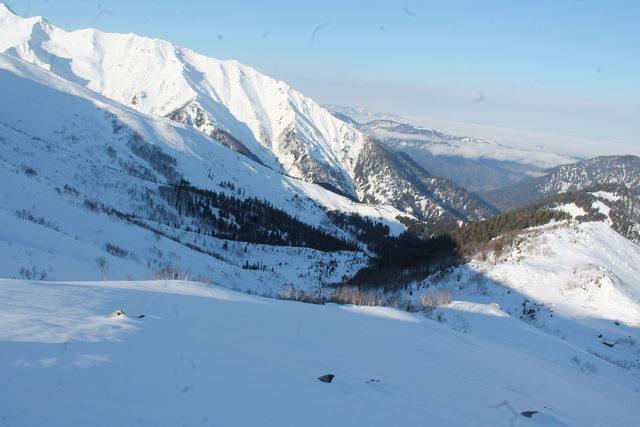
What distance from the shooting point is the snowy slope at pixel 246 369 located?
19.0 feet

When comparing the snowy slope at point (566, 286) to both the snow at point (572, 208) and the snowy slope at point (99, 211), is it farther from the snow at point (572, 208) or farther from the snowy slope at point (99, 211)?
the snow at point (572, 208)

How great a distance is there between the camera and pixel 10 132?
113 metres

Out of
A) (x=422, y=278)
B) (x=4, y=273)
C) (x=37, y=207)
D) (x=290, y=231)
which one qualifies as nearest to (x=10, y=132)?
(x=290, y=231)

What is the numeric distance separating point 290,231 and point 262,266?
6757 centimetres

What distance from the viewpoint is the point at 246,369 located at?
7.93 meters

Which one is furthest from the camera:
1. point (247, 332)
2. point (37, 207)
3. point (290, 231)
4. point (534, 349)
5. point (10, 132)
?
point (290, 231)

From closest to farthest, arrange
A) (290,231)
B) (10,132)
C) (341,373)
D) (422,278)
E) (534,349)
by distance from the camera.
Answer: (341,373) → (534,349) → (422,278) → (10,132) → (290,231)

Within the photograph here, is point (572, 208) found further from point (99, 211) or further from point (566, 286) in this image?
point (99, 211)

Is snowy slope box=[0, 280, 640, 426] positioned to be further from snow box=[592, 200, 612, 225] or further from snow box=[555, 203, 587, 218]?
snow box=[592, 200, 612, 225]

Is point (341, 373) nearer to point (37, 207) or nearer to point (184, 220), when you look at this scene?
A: point (37, 207)

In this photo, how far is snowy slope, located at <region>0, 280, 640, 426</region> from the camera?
19.0 ft

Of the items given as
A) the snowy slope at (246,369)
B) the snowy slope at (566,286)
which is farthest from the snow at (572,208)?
the snowy slope at (246,369)

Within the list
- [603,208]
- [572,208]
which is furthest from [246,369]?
[603,208]

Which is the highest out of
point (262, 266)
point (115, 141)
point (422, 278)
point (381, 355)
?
point (115, 141)
